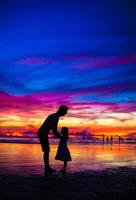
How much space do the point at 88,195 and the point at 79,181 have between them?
6.80 feet

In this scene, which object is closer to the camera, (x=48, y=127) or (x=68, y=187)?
(x=68, y=187)

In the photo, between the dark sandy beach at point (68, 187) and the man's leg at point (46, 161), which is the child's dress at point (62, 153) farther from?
the dark sandy beach at point (68, 187)

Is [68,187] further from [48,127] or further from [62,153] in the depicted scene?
[62,153]

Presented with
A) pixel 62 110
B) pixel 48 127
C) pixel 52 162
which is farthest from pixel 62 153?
pixel 52 162

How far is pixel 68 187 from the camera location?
8961 millimetres

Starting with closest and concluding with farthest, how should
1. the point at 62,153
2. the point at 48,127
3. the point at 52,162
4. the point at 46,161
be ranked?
the point at 46,161, the point at 48,127, the point at 62,153, the point at 52,162

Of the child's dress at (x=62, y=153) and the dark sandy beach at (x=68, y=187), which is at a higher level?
the child's dress at (x=62, y=153)

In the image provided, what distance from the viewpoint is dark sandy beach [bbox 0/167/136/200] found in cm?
775

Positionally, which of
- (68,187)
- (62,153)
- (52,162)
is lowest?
(68,187)

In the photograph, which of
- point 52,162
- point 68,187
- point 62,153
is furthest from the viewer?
point 52,162

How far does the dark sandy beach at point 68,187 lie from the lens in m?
7.75

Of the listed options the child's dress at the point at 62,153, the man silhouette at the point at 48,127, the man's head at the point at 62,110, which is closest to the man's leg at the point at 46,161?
the man silhouette at the point at 48,127

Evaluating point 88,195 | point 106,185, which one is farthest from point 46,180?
point 88,195

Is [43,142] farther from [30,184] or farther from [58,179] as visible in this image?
[30,184]
